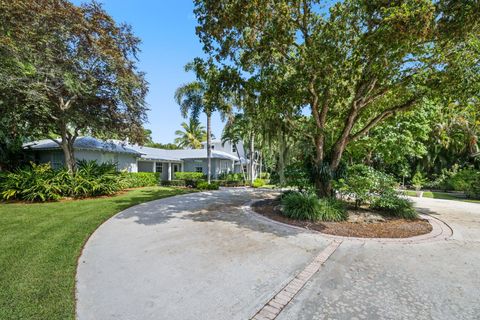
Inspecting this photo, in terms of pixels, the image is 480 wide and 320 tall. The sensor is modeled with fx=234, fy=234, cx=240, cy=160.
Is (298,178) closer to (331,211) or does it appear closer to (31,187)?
(331,211)

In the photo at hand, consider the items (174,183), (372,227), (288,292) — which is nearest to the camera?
(288,292)

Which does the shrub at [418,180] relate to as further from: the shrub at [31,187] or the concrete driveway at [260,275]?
the shrub at [31,187]

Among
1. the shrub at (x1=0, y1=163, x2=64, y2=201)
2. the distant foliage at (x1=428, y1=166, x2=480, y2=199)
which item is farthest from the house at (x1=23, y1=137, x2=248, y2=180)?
the distant foliage at (x1=428, y1=166, x2=480, y2=199)

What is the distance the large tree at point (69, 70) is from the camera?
30.7ft

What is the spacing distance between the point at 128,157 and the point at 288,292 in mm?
20032

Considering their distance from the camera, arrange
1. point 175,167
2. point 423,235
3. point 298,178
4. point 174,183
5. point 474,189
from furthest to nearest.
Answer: point 175,167 < point 174,183 < point 474,189 < point 298,178 < point 423,235

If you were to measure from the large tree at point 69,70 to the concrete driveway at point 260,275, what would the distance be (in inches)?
309

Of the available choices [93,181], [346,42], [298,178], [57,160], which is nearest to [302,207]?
[298,178]

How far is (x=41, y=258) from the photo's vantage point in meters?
4.50

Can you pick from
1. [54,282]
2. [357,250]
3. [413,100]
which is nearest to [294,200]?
[357,250]

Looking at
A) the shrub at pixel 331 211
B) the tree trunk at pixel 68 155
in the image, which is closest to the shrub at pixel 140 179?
the tree trunk at pixel 68 155

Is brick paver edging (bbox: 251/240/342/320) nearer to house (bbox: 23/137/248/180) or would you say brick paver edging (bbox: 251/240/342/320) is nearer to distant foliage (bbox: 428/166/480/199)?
house (bbox: 23/137/248/180)

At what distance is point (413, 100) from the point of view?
820 centimetres

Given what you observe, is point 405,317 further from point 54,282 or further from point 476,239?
point 476,239
